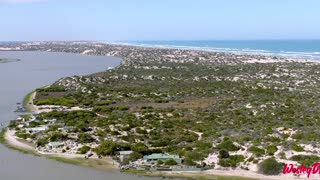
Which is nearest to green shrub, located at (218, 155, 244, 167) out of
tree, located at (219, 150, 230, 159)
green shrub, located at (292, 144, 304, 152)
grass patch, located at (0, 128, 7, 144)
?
tree, located at (219, 150, 230, 159)

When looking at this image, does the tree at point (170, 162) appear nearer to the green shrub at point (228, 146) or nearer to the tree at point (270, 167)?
the green shrub at point (228, 146)

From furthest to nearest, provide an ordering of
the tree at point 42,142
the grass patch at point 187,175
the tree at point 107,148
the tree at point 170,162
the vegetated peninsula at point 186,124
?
1. the tree at point 42,142
2. the tree at point 107,148
3. the vegetated peninsula at point 186,124
4. the tree at point 170,162
5. the grass patch at point 187,175

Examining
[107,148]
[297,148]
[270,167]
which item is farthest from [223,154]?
[107,148]

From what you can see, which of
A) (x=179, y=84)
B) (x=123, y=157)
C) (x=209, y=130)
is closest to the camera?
(x=123, y=157)

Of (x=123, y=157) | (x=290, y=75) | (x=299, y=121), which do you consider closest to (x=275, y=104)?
(x=299, y=121)

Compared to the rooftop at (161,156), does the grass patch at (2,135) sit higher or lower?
lower

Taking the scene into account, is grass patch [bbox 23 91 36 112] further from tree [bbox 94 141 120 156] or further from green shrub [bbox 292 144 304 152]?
green shrub [bbox 292 144 304 152]

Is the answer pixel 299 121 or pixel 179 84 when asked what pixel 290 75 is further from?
pixel 299 121

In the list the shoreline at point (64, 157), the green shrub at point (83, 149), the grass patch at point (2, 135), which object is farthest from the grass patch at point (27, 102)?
the green shrub at point (83, 149)
